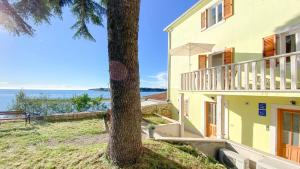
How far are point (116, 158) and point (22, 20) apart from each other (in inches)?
169

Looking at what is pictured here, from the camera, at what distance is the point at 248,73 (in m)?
8.27

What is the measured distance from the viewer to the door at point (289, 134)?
8148 mm

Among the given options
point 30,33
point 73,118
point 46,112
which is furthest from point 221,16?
point 46,112

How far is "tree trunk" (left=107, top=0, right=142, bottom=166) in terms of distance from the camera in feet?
17.4

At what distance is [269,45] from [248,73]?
1.76 meters

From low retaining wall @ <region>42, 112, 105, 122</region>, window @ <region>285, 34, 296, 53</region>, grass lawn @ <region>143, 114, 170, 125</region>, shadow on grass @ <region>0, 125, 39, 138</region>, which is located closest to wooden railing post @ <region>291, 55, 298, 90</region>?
window @ <region>285, 34, 296, 53</region>

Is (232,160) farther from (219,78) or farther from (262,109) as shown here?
(219,78)

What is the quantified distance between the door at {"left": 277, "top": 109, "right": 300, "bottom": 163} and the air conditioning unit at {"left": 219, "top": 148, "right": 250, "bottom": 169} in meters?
1.71

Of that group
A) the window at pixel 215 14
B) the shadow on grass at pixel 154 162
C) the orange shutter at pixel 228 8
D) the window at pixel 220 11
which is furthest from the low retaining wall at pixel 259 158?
the window at pixel 215 14

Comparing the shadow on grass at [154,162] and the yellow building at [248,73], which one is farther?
the yellow building at [248,73]

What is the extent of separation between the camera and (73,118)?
53.9 feet

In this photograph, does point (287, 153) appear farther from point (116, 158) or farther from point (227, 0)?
point (227, 0)

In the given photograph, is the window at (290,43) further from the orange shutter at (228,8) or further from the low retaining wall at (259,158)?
the low retaining wall at (259,158)

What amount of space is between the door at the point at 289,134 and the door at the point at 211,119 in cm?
440
